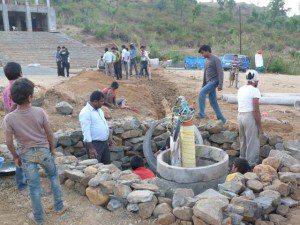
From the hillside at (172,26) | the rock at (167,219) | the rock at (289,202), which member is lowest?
the rock at (289,202)

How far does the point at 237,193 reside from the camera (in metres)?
A: 3.94

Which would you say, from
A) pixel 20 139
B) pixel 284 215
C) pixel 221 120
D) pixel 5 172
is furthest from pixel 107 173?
pixel 221 120

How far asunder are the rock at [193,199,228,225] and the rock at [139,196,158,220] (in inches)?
20.2

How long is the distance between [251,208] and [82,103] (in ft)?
21.8

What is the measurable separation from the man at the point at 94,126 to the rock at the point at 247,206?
90.9 inches

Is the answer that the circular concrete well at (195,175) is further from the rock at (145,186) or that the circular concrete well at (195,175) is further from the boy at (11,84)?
the boy at (11,84)

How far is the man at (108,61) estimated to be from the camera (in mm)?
14266

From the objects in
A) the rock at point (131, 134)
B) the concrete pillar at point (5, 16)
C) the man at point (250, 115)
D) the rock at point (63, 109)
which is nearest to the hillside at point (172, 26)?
the concrete pillar at point (5, 16)

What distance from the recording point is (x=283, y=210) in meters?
4.02

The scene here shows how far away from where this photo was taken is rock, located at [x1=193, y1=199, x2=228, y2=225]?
3.32m

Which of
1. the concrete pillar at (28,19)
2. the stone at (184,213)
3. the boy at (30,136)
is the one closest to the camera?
the boy at (30,136)

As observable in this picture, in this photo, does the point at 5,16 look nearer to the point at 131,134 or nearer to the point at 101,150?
the point at 131,134

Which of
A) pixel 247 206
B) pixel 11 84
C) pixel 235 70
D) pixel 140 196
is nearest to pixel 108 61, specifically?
pixel 235 70

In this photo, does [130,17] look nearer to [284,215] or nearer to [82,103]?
[82,103]
